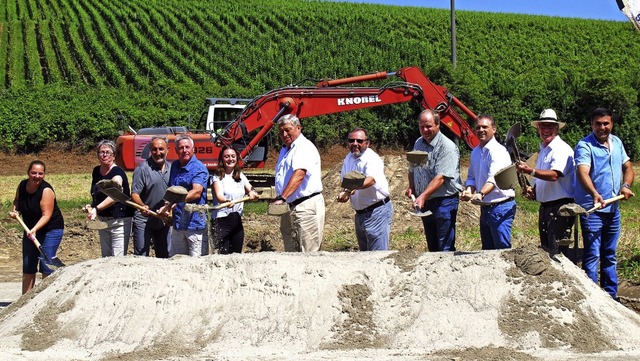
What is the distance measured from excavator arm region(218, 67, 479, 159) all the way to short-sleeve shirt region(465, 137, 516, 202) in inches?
329

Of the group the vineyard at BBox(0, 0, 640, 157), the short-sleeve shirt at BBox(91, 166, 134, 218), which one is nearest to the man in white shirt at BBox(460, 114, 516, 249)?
the short-sleeve shirt at BBox(91, 166, 134, 218)

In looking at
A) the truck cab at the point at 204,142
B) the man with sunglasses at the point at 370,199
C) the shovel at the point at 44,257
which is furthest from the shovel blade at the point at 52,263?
the truck cab at the point at 204,142

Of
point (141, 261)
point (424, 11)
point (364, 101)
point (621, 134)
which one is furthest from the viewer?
point (424, 11)

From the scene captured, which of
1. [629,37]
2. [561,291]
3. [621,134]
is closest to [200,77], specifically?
[621,134]

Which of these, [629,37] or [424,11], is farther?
[424,11]

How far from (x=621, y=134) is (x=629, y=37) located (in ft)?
74.3

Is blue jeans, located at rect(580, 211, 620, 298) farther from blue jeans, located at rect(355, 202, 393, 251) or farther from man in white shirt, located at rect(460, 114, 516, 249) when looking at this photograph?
blue jeans, located at rect(355, 202, 393, 251)

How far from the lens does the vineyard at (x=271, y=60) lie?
29.1 m

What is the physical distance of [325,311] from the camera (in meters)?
6.68

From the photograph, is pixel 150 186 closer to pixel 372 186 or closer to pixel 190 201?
pixel 190 201

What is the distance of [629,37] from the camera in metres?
48.8

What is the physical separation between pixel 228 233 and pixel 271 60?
3054cm

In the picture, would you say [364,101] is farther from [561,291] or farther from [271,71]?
[271,71]

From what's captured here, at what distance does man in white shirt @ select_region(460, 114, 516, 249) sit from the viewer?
297 inches
